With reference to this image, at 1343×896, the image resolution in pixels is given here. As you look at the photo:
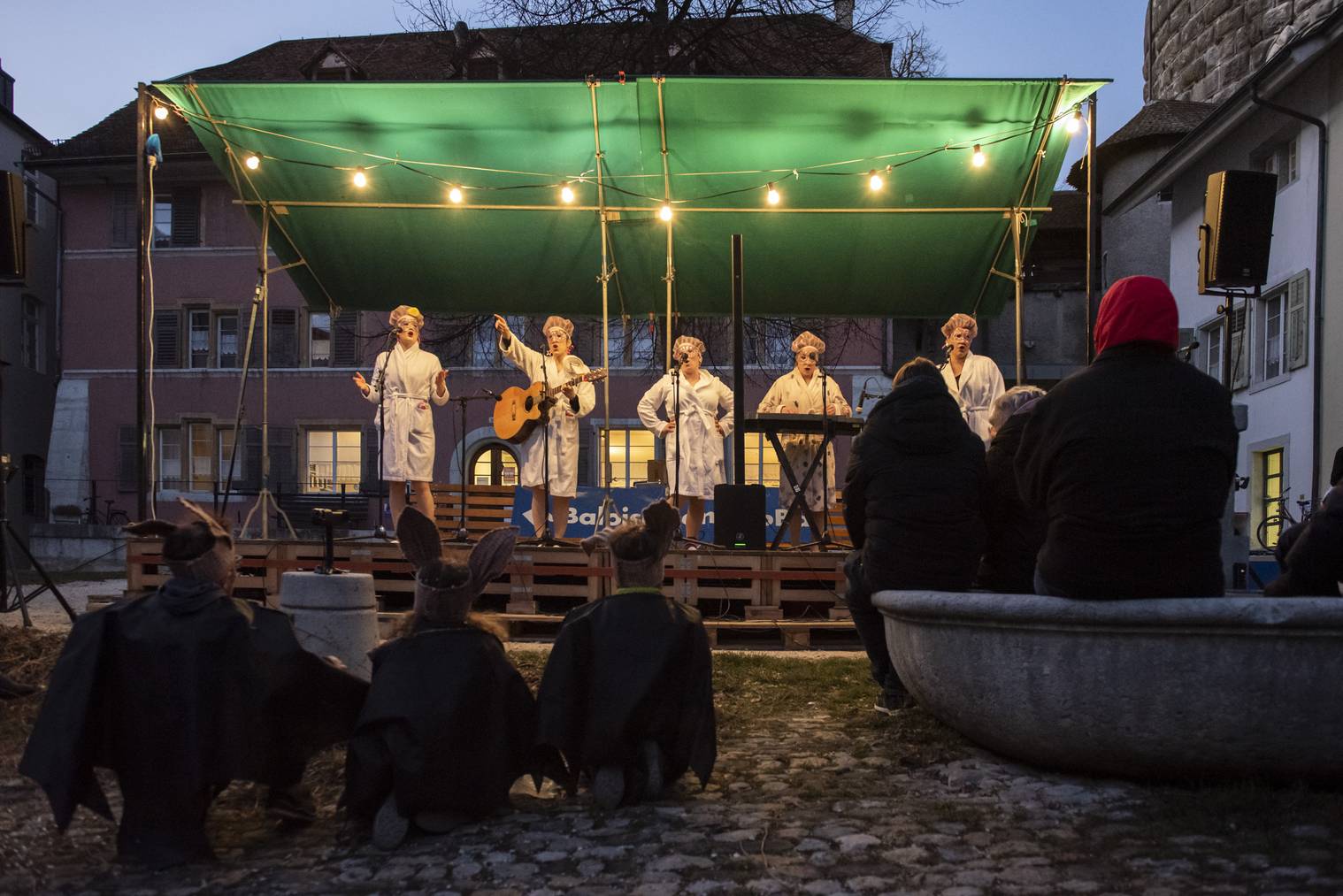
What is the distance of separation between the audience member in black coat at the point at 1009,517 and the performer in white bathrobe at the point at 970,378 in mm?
6353

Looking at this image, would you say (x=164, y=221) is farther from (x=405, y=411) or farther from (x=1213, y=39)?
(x=1213, y=39)

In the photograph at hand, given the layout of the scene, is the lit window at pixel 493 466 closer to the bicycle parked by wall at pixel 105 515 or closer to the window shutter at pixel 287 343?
the window shutter at pixel 287 343

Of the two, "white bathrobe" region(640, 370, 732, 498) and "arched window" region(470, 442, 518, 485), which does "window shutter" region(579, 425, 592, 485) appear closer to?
"arched window" region(470, 442, 518, 485)

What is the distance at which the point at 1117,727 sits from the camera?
4215 mm

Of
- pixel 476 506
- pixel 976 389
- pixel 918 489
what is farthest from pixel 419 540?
pixel 476 506

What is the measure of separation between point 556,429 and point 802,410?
Result: 7.09 ft

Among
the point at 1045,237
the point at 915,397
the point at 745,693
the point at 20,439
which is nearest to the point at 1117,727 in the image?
the point at 915,397

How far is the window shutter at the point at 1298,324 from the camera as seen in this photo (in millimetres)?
20516

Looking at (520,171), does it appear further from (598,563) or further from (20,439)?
(20,439)

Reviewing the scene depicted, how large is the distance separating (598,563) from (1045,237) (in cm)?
2449

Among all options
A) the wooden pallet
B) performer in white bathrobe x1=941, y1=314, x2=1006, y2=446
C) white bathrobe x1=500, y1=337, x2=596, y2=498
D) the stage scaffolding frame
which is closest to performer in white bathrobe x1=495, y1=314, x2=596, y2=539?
white bathrobe x1=500, y1=337, x2=596, y2=498

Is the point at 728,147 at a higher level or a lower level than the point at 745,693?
higher

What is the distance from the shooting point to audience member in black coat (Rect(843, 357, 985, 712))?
218 inches

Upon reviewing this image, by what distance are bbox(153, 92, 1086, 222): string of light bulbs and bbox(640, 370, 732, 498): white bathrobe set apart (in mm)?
1748
